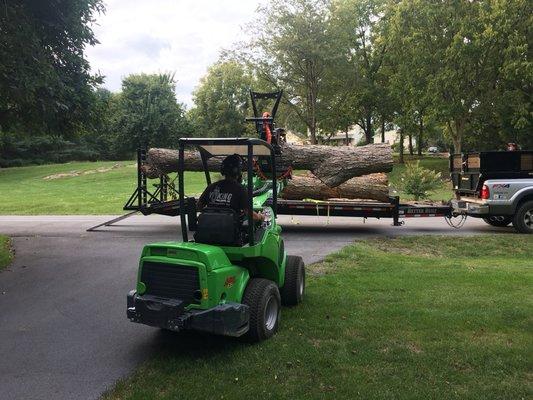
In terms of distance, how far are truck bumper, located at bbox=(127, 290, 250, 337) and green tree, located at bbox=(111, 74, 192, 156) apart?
145ft

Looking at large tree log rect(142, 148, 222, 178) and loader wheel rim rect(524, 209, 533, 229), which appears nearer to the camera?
loader wheel rim rect(524, 209, 533, 229)

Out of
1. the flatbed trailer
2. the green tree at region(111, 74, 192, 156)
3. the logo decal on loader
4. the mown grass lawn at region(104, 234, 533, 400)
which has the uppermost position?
the green tree at region(111, 74, 192, 156)

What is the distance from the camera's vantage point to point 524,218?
506 inches

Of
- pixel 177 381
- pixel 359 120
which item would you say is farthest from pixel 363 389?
pixel 359 120

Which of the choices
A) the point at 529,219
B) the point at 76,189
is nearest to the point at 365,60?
the point at 76,189

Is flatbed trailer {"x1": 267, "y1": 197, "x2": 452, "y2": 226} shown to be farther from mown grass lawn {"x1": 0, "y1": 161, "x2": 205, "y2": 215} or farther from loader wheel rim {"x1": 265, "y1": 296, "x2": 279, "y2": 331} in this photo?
mown grass lawn {"x1": 0, "y1": 161, "x2": 205, "y2": 215}

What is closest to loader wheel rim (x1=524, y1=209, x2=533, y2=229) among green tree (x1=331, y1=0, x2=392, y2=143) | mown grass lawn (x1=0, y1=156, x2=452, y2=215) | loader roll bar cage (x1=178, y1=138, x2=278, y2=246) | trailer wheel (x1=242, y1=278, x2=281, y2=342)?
mown grass lawn (x1=0, y1=156, x2=452, y2=215)

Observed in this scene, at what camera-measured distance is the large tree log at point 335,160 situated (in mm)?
13070

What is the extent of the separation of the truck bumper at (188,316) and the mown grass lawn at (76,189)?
5961 millimetres

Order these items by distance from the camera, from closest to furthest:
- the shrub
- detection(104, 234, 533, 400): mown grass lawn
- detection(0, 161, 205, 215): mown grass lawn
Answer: detection(104, 234, 533, 400): mown grass lawn < the shrub < detection(0, 161, 205, 215): mown grass lawn

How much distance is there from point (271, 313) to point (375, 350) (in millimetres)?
1177

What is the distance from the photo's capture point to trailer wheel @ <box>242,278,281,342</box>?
521cm

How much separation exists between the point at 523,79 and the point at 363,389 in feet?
101

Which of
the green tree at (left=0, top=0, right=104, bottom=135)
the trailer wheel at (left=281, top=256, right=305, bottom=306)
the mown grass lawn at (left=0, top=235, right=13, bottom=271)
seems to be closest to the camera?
the trailer wheel at (left=281, top=256, right=305, bottom=306)
